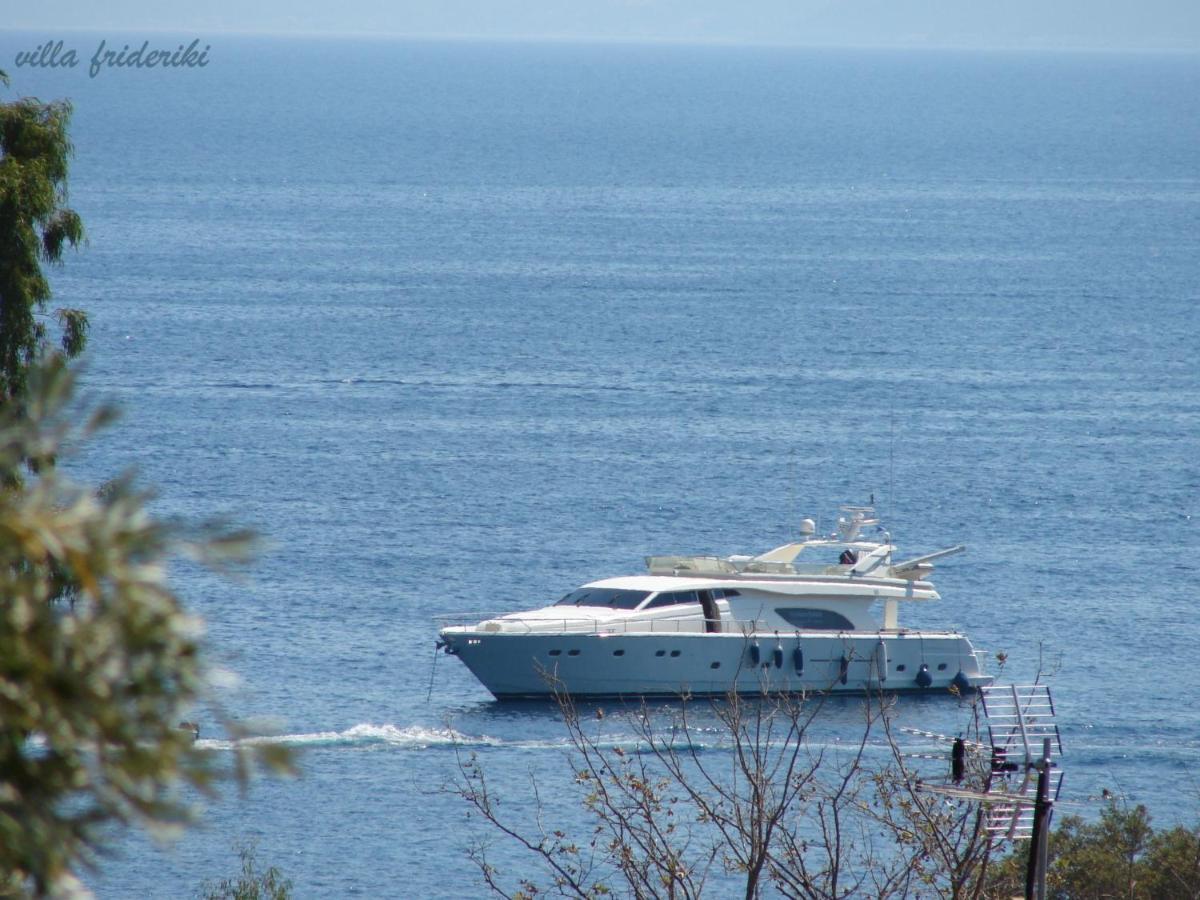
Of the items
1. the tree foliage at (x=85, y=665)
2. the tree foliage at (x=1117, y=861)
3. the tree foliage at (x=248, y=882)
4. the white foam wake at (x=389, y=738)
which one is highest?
the tree foliage at (x=85, y=665)

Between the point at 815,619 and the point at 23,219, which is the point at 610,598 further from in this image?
the point at 23,219

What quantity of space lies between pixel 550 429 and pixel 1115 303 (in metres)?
50.4

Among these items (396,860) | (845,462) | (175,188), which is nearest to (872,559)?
(396,860)

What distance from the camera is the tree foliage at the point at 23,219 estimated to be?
821 inches

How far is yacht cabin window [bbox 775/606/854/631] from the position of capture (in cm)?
4572

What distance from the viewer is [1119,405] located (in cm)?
8225

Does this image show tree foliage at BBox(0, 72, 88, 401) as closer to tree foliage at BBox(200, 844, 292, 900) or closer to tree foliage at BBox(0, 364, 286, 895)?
tree foliage at BBox(200, 844, 292, 900)

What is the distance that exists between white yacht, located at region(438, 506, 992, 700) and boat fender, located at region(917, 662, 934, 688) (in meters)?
0.03

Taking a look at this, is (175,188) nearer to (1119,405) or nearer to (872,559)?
Result: (1119,405)

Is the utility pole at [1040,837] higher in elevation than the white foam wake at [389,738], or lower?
higher

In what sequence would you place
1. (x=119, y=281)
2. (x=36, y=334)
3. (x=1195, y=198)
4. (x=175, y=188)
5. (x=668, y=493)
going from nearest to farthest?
(x=36, y=334) → (x=668, y=493) → (x=119, y=281) → (x=175, y=188) → (x=1195, y=198)

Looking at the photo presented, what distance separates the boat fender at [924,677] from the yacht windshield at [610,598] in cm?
710

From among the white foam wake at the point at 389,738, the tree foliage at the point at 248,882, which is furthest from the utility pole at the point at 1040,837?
the white foam wake at the point at 389,738

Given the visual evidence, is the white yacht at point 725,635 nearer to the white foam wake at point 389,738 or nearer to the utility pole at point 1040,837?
the white foam wake at point 389,738
